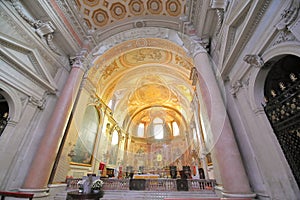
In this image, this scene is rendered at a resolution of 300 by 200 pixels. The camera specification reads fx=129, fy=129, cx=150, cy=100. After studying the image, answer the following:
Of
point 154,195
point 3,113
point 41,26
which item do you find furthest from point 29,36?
point 154,195

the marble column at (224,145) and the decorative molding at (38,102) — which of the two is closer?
the marble column at (224,145)

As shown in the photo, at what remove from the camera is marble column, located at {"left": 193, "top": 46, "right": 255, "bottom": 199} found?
9.73 feet

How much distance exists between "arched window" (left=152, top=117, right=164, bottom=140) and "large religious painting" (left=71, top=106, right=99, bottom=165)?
8782 millimetres

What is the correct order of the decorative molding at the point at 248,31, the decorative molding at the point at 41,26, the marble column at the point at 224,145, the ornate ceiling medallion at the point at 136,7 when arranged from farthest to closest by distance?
1. the ornate ceiling medallion at the point at 136,7
2. the decorative molding at the point at 41,26
3. the marble column at the point at 224,145
4. the decorative molding at the point at 248,31

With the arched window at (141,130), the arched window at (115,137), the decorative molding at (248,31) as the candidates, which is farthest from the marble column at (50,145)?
the arched window at (141,130)

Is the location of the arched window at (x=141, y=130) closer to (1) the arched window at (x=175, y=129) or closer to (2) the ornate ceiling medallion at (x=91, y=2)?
(1) the arched window at (x=175, y=129)

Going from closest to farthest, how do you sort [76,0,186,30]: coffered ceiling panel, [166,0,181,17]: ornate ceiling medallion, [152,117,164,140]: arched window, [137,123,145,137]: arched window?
[166,0,181,17]: ornate ceiling medallion → [76,0,186,30]: coffered ceiling panel → [152,117,164,140]: arched window → [137,123,145,137]: arched window

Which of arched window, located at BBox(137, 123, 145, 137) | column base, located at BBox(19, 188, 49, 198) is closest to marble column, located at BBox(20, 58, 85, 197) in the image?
column base, located at BBox(19, 188, 49, 198)

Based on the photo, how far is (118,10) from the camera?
23.0 ft

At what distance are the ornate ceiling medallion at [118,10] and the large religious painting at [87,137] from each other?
5.46 meters

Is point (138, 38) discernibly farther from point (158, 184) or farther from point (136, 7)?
point (158, 184)

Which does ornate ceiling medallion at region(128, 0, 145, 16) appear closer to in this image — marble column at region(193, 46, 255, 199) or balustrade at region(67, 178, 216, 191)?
marble column at region(193, 46, 255, 199)

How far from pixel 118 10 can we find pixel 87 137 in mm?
7319

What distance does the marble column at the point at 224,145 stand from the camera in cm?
297
